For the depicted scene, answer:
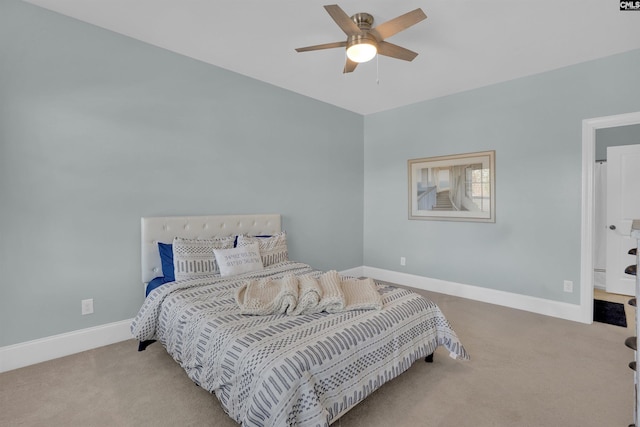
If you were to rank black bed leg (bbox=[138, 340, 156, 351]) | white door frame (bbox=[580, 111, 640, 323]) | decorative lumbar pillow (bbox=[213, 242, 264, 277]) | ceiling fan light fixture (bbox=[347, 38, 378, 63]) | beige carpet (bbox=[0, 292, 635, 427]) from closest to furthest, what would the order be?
1. beige carpet (bbox=[0, 292, 635, 427])
2. ceiling fan light fixture (bbox=[347, 38, 378, 63])
3. black bed leg (bbox=[138, 340, 156, 351])
4. decorative lumbar pillow (bbox=[213, 242, 264, 277])
5. white door frame (bbox=[580, 111, 640, 323])

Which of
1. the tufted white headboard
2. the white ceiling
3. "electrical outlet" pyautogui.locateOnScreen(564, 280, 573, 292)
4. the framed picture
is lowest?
"electrical outlet" pyautogui.locateOnScreen(564, 280, 573, 292)

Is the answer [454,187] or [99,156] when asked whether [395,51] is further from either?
[99,156]

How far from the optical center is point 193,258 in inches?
108

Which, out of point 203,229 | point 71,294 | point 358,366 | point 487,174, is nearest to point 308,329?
point 358,366

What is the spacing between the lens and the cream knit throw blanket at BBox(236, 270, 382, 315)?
1991mm

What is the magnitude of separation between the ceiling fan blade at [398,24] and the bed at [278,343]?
191 cm

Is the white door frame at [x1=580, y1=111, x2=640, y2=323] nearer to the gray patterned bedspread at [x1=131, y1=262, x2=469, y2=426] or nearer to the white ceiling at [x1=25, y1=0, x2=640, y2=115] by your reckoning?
the white ceiling at [x1=25, y1=0, x2=640, y2=115]

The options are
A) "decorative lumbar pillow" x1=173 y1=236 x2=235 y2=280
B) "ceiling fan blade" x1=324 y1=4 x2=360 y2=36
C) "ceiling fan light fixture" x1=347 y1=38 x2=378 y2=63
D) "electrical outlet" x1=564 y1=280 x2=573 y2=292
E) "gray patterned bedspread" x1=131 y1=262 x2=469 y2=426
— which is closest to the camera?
"gray patterned bedspread" x1=131 y1=262 x2=469 y2=426

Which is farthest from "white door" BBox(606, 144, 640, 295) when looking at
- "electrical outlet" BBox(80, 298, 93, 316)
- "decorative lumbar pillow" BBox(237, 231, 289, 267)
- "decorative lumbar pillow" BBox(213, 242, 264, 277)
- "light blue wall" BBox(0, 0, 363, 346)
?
"electrical outlet" BBox(80, 298, 93, 316)

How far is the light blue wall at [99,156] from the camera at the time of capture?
231 cm

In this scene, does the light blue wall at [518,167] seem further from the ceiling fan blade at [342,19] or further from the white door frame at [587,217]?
the ceiling fan blade at [342,19]

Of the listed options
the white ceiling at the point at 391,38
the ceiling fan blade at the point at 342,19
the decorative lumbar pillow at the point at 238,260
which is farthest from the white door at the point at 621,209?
the decorative lumbar pillow at the point at 238,260

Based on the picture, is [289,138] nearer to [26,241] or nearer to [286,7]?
[286,7]

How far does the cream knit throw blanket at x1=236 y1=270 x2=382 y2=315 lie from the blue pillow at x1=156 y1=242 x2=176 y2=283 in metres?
0.88
